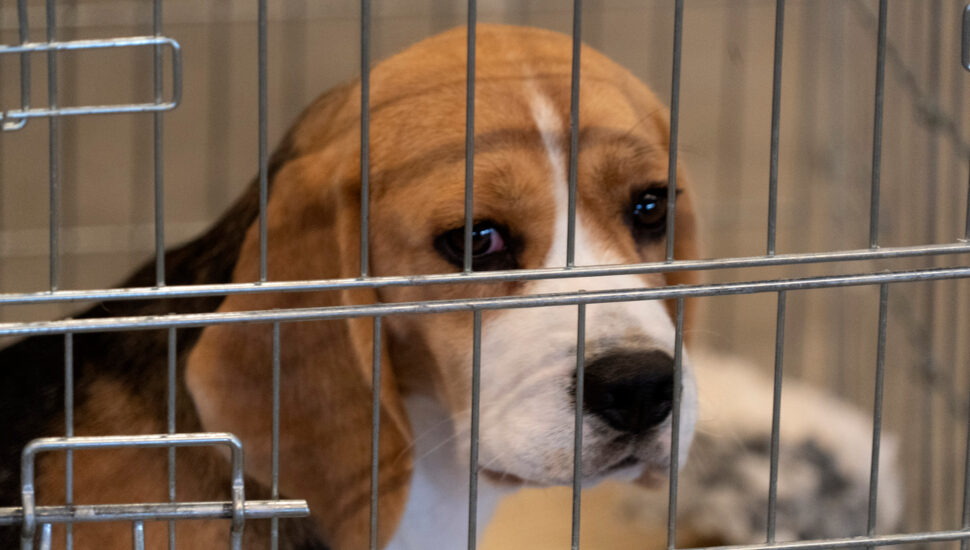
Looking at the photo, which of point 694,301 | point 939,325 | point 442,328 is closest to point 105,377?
point 442,328

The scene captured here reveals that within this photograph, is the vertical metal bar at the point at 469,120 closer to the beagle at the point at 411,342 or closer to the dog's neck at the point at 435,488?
the beagle at the point at 411,342

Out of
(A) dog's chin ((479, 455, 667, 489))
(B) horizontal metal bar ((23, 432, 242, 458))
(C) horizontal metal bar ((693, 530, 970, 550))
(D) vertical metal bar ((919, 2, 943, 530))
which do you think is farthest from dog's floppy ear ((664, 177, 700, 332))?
(B) horizontal metal bar ((23, 432, 242, 458))

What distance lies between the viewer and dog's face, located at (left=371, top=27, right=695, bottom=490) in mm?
1203

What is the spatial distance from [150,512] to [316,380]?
1.17 ft

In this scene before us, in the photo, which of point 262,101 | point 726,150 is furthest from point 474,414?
point 726,150

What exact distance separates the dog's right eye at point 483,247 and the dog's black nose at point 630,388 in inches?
8.5

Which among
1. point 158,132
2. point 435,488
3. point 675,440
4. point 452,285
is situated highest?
point 158,132

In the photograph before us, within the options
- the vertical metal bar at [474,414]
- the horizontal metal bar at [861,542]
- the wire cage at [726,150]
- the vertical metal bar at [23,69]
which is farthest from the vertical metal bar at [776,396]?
the wire cage at [726,150]

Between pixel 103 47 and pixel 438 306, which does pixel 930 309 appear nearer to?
pixel 438 306

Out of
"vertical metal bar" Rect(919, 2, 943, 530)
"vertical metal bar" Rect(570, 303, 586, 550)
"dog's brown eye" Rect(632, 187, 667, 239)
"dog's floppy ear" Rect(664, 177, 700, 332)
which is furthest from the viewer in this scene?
"vertical metal bar" Rect(919, 2, 943, 530)

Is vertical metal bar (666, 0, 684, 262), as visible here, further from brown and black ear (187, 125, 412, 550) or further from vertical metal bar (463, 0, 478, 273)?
brown and black ear (187, 125, 412, 550)

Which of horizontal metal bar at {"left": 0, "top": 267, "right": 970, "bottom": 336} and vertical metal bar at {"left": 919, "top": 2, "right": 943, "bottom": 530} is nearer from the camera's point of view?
horizontal metal bar at {"left": 0, "top": 267, "right": 970, "bottom": 336}

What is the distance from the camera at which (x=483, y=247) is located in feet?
4.34

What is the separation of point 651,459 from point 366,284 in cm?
45
